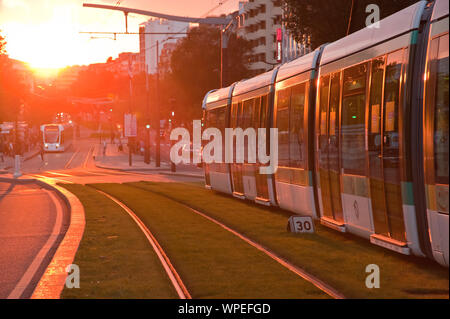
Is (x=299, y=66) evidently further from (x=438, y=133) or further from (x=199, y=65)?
(x=199, y=65)

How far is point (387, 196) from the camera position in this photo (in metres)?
9.70

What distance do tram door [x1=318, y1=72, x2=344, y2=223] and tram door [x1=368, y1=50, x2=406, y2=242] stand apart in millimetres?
1699

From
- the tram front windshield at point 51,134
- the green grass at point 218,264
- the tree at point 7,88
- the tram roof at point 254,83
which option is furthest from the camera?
the tram front windshield at point 51,134

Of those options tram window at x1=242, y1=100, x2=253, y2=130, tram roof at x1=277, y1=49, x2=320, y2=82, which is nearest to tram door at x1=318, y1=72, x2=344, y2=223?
tram roof at x1=277, y1=49, x2=320, y2=82

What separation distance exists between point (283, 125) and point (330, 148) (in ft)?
11.5

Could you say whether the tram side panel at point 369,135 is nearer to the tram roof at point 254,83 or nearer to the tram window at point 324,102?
the tram window at point 324,102

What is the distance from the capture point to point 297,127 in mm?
14773

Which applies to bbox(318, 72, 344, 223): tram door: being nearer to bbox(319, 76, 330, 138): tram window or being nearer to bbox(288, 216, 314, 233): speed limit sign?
bbox(319, 76, 330, 138): tram window

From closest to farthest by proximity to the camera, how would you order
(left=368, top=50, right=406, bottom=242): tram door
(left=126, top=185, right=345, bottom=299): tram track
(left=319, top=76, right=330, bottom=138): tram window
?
(left=126, top=185, right=345, bottom=299): tram track < (left=368, top=50, right=406, bottom=242): tram door < (left=319, top=76, right=330, bottom=138): tram window

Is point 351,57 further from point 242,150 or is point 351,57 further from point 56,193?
point 56,193

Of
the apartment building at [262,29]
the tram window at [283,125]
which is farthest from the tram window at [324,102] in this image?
the apartment building at [262,29]

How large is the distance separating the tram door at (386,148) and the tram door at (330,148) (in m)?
1.70

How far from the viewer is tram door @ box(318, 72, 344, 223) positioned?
12109mm

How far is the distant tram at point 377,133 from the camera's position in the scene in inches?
330
